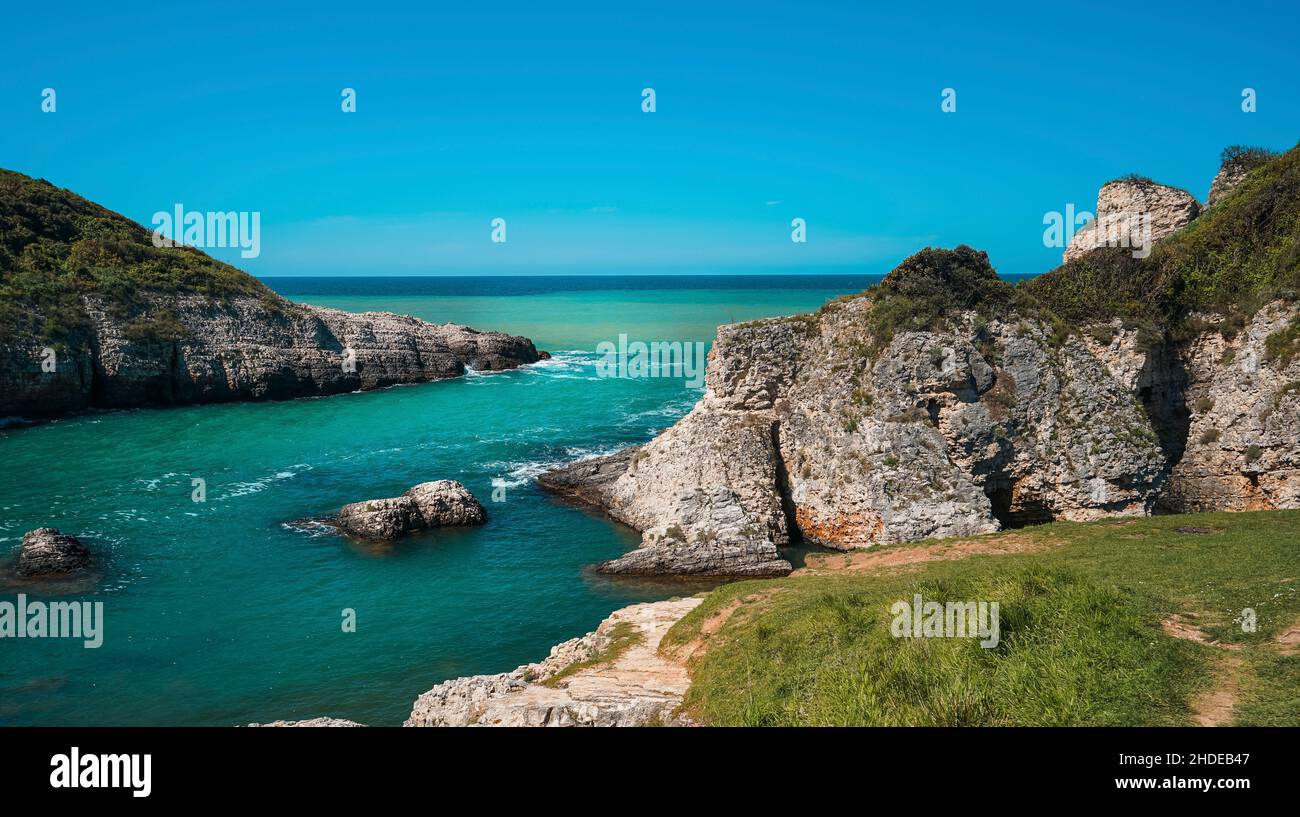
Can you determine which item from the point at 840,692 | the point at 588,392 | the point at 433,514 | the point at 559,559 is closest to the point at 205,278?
the point at 588,392

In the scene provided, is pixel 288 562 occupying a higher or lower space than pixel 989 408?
lower

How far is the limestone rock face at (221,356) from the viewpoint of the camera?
181 feet

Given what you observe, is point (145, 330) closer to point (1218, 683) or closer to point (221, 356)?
point (221, 356)

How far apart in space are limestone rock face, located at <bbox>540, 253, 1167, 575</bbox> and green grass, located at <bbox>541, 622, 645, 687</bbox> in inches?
301

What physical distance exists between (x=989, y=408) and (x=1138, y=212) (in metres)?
28.0

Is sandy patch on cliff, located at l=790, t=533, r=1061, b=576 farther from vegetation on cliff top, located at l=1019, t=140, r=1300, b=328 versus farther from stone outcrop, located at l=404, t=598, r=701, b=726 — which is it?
vegetation on cliff top, located at l=1019, t=140, r=1300, b=328

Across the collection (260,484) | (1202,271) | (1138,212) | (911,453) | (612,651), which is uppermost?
(1138,212)

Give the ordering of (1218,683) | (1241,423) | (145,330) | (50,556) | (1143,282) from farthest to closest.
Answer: (145,330), (1143,282), (1241,423), (50,556), (1218,683)

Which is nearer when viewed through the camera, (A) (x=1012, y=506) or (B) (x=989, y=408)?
(B) (x=989, y=408)

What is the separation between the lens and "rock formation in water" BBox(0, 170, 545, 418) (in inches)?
2192

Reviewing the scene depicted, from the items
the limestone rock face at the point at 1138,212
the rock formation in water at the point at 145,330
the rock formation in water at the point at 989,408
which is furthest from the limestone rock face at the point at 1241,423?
the rock formation in water at the point at 145,330

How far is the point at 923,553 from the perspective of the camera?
2461cm

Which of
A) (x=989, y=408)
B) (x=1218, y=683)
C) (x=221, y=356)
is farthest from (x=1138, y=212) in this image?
(x=221, y=356)
